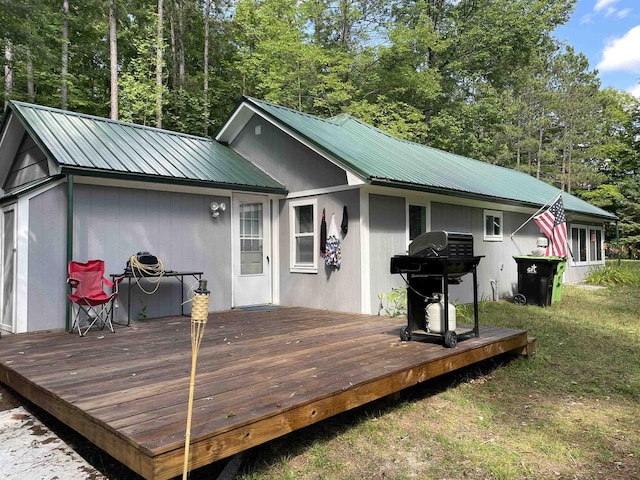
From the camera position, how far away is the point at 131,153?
6.85 m

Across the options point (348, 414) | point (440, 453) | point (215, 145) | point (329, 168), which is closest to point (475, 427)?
point (440, 453)

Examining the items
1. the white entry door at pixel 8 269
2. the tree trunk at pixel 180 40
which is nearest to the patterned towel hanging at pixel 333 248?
the white entry door at pixel 8 269

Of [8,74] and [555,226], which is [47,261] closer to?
[555,226]

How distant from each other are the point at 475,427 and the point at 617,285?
11874 mm

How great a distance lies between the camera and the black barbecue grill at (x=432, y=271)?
14.3ft

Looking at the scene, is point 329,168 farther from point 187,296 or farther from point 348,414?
point 348,414

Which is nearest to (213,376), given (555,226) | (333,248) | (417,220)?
(333,248)

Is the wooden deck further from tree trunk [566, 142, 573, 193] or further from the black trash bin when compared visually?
tree trunk [566, 142, 573, 193]

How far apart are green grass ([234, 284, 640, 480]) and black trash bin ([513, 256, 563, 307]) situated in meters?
3.64

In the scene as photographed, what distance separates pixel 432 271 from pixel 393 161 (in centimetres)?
415

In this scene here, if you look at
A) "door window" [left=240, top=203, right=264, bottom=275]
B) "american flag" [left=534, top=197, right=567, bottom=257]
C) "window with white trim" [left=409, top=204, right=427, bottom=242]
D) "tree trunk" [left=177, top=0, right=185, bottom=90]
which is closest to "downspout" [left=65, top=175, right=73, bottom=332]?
"door window" [left=240, top=203, right=264, bottom=275]

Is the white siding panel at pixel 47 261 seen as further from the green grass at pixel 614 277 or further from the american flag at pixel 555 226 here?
the green grass at pixel 614 277

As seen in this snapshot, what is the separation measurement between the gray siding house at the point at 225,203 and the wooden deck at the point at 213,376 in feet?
3.79

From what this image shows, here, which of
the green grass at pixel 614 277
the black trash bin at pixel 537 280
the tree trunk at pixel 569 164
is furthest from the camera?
the tree trunk at pixel 569 164
